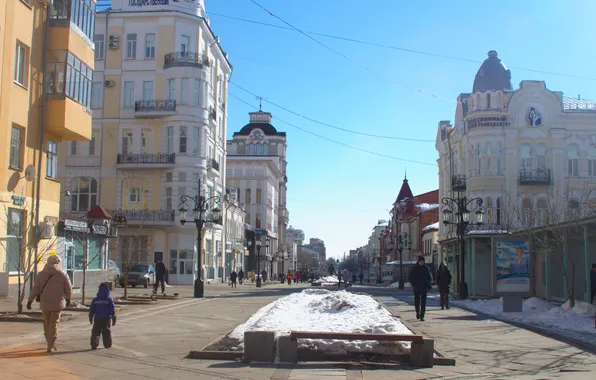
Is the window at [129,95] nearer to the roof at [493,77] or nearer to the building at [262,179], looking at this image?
the roof at [493,77]

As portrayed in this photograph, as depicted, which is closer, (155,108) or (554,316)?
(554,316)

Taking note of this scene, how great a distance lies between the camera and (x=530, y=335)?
15.5 metres

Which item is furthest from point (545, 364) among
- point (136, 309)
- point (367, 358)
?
point (136, 309)

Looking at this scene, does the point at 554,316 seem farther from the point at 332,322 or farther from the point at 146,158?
the point at 146,158

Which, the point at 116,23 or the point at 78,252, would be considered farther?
the point at 116,23

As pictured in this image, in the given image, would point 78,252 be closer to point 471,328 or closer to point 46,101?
point 46,101

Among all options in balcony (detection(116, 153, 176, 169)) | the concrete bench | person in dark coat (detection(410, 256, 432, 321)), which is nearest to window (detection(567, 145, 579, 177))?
balcony (detection(116, 153, 176, 169))

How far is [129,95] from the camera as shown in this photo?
53.9 m

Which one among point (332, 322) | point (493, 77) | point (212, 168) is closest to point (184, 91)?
point (212, 168)

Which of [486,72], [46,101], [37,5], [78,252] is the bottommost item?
[78,252]

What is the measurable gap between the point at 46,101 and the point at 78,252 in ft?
27.0

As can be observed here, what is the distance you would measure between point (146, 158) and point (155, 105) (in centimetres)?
426

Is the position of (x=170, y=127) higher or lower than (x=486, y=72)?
lower

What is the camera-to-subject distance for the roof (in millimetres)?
56000
